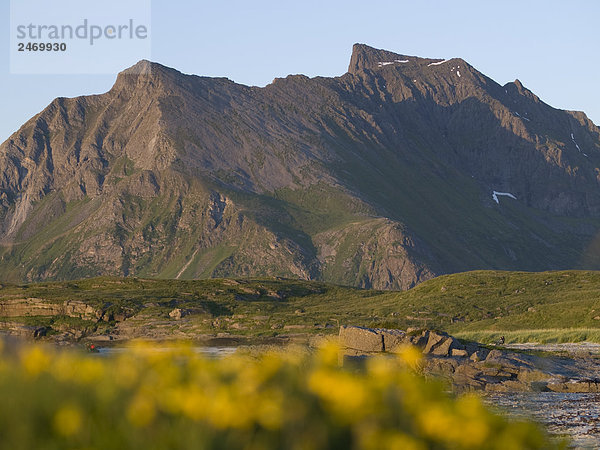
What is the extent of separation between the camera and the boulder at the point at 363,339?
5788 centimetres

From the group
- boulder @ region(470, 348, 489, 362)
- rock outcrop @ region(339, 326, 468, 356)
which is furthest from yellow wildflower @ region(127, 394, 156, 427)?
rock outcrop @ region(339, 326, 468, 356)

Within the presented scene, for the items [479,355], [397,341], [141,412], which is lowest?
[479,355]

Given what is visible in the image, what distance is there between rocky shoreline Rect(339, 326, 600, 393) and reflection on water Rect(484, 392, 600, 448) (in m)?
→ 2.62

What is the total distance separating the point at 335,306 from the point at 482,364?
11784 centimetres

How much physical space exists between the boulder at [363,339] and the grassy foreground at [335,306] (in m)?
34.8

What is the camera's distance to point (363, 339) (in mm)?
58688

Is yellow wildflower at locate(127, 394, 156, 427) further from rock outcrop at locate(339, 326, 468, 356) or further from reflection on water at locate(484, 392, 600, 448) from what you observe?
rock outcrop at locate(339, 326, 468, 356)

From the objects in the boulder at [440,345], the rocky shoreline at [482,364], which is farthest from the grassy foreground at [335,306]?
the rocky shoreline at [482,364]

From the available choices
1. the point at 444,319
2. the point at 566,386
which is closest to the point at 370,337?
the point at 566,386

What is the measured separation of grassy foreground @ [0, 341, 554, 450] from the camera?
6.94 metres

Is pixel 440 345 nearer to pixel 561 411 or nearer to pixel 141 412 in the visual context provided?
pixel 561 411

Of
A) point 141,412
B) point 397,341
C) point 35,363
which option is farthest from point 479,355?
point 141,412

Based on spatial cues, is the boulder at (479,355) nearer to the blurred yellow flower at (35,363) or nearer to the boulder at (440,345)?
the boulder at (440,345)

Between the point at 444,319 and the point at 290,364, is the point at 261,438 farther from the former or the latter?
the point at 444,319
